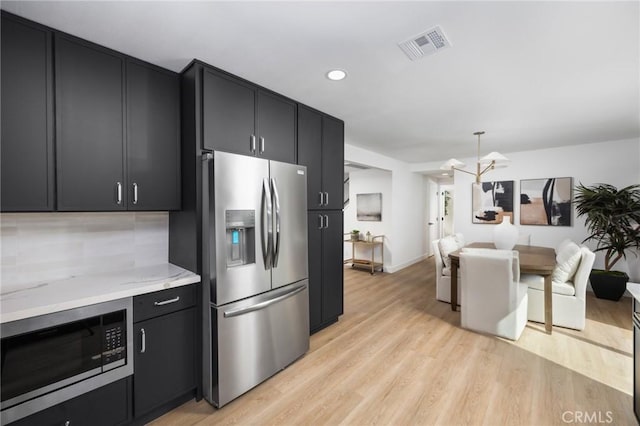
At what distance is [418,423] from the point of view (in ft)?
5.86

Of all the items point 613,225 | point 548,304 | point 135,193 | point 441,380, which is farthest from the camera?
point 613,225

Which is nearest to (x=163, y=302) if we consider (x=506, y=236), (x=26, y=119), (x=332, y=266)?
(x=26, y=119)

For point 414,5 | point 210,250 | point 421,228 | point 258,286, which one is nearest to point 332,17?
point 414,5

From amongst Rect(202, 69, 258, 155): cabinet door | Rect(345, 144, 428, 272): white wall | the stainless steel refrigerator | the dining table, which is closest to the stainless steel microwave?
the stainless steel refrigerator

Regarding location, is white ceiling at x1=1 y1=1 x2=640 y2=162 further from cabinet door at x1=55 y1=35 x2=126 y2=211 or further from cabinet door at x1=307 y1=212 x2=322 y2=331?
cabinet door at x1=307 y1=212 x2=322 y2=331

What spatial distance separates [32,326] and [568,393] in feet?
11.3

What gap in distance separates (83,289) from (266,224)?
46.6 inches

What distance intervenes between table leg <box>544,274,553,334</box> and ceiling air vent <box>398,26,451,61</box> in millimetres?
2713

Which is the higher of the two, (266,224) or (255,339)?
(266,224)

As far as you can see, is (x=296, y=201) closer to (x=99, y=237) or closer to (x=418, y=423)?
(x=99, y=237)

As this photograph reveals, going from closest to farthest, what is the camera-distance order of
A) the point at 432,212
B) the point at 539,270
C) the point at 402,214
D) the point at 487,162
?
1. the point at 539,270
2. the point at 487,162
3. the point at 402,214
4. the point at 432,212

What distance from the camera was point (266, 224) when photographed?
84.4 inches

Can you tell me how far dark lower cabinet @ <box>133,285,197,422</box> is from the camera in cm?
172

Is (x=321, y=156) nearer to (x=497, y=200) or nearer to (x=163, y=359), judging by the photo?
(x=163, y=359)
